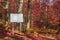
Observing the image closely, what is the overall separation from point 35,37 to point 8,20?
0.81 meters

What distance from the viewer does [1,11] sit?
14.5 ft

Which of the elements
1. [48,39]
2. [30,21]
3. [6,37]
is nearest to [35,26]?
[30,21]

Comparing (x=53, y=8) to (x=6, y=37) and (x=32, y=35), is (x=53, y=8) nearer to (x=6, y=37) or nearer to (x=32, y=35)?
(x=32, y=35)

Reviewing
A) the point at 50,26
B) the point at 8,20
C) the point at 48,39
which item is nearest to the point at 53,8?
the point at 50,26

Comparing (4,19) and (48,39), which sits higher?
(4,19)

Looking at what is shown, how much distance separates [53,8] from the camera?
15.1ft

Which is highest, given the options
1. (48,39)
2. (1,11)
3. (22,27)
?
(1,11)

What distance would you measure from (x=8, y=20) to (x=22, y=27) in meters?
0.39

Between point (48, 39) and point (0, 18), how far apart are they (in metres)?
1.33

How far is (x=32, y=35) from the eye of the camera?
4.57 meters

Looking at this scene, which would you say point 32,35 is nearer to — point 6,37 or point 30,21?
point 30,21

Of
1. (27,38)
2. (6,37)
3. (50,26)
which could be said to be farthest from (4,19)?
(50,26)

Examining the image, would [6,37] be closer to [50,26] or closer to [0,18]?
[0,18]

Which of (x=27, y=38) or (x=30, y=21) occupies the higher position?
(x=30, y=21)
